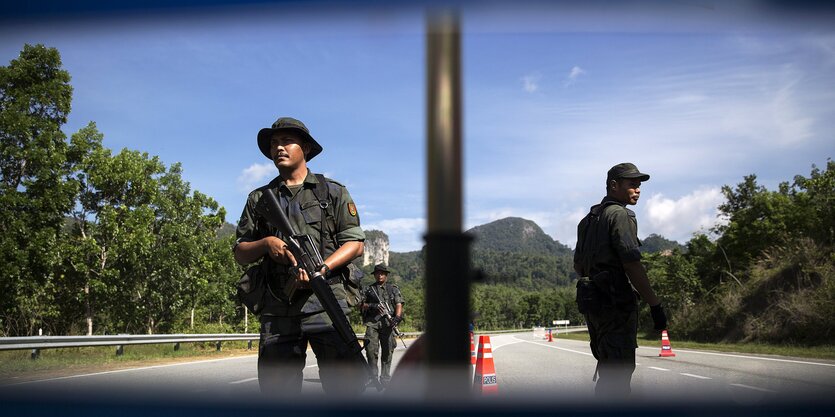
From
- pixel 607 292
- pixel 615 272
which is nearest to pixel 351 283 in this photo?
pixel 607 292

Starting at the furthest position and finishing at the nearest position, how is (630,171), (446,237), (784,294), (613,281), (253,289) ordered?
(784,294) → (613,281) → (253,289) → (630,171) → (446,237)

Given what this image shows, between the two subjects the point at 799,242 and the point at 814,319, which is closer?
the point at 814,319

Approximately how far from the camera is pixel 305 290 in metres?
2.56

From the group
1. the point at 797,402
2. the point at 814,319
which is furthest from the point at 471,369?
the point at 814,319

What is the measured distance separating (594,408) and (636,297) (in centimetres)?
341

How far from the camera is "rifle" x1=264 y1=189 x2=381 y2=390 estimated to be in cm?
246

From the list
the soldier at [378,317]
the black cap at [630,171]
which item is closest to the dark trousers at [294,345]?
the black cap at [630,171]

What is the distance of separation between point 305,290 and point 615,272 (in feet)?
7.56

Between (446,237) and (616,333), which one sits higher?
(446,237)

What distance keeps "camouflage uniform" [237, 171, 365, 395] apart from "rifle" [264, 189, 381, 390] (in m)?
0.05

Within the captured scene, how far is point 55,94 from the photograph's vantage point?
89.5 inches

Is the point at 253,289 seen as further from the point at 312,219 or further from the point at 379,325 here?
the point at 379,325

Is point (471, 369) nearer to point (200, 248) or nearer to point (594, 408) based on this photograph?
point (594, 408)

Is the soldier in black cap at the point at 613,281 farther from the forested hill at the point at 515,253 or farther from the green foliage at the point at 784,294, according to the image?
the green foliage at the point at 784,294
